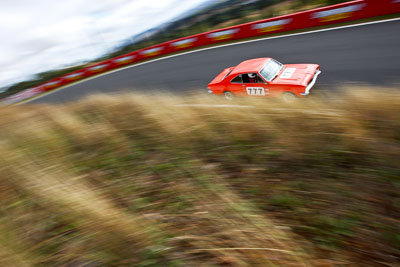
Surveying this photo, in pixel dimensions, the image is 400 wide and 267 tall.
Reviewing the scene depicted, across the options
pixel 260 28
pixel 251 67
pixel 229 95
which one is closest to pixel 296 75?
pixel 251 67

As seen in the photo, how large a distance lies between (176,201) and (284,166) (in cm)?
155

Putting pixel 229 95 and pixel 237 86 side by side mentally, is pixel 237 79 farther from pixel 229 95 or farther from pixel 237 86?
pixel 229 95

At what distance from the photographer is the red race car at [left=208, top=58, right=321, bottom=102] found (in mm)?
6344

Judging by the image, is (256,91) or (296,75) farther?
(256,91)

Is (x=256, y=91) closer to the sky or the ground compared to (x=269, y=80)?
closer to the ground

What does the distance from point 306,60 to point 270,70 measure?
342 cm

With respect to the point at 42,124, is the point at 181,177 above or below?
below

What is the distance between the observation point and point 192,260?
2.16 m

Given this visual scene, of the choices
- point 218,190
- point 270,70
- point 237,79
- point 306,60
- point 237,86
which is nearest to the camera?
point 218,190

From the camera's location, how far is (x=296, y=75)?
6621mm

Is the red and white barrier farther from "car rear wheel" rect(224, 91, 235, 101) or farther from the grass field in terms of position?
the grass field

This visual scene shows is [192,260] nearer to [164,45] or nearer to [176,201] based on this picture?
[176,201]

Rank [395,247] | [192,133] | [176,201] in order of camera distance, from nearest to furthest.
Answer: [395,247] → [176,201] → [192,133]

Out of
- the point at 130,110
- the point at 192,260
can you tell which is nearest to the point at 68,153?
the point at 130,110
